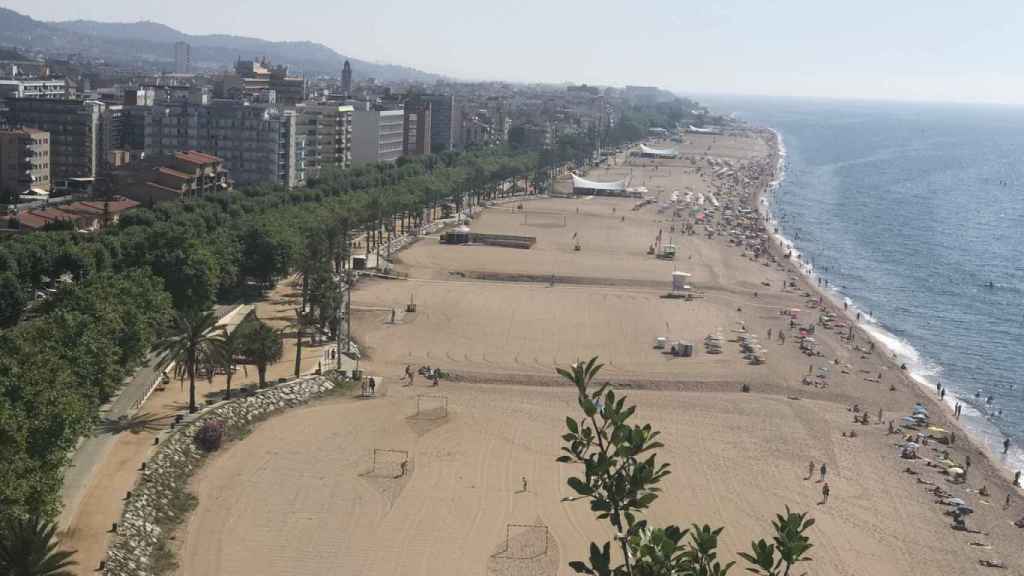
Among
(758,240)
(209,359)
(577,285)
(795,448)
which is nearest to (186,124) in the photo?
(577,285)

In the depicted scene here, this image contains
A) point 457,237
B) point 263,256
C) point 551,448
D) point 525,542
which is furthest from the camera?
point 457,237

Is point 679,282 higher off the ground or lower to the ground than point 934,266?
lower

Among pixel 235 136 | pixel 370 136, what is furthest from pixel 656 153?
pixel 235 136

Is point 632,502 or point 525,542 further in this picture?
point 525,542

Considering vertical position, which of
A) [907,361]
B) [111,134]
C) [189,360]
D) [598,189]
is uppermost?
[111,134]

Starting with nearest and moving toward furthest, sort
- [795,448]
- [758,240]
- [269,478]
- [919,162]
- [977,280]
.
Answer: [269,478], [795,448], [977,280], [758,240], [919,162]

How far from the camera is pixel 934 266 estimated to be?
81688 millimetres

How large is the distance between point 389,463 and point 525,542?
260 inches

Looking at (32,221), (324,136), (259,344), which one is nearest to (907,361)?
(259,344)

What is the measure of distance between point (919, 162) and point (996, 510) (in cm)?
16032

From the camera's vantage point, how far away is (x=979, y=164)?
614ft

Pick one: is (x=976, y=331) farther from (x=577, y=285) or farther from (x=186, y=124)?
(x=186, y=124)

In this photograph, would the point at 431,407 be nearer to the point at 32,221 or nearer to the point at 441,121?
the point at 32,221

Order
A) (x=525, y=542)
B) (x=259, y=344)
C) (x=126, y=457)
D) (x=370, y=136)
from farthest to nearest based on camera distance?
(x=370, y=136), (x=259, y=344), (x=126, y=457), (x=525, y=542)
